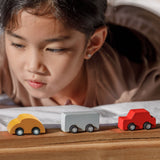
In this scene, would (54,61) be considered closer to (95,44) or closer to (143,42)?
(95,44)

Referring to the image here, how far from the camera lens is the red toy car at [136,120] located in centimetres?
54

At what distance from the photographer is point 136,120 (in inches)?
21.3

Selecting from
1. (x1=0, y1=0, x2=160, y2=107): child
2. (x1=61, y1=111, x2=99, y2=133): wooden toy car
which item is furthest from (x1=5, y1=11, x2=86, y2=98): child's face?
(x1=61, y1=111, x2=99, y2=133): wooden toy car

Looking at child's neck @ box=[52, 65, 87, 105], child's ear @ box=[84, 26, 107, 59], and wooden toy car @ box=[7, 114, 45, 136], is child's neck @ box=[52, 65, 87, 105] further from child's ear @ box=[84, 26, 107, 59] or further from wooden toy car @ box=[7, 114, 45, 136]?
wooden toy car @ box=[7, 114, 45, 136]

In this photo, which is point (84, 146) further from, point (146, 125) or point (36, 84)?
point (36, 84)

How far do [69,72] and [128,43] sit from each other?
0.29 metres

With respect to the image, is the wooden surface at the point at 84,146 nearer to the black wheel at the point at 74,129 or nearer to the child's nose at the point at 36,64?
the black wheel at the point at 74,129

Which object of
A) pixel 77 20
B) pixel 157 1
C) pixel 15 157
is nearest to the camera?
pixel 15 157

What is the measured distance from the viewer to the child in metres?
0.63

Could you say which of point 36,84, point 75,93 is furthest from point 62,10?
point 75,93

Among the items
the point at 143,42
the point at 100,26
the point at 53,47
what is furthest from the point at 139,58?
the point at 53,47

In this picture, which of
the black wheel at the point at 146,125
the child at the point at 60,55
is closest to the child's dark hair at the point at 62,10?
the child at the point at 60,55

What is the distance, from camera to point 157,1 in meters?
0.87

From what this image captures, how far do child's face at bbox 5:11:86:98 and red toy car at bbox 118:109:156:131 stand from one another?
0.65 ft
